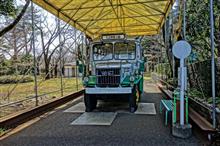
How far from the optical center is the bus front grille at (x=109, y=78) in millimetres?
7093

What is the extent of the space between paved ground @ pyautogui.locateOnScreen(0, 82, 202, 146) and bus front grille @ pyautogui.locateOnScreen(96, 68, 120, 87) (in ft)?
4.35

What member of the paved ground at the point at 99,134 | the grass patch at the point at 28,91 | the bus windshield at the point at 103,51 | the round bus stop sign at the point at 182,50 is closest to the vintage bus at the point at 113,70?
the bus windshield at the point at 103,51

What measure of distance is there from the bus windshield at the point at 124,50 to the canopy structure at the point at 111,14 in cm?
193

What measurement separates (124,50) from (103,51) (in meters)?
0.73

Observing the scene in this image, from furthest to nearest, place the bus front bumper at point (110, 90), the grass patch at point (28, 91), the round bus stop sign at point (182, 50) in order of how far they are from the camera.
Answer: the grass patch at point (28, 91) < the bus front bumper at point (110, 90) < the round bus stop sign at point (182, 50)

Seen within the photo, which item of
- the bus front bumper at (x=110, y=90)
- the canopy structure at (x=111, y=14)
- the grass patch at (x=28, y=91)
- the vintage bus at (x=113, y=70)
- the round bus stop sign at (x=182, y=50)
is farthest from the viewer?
the grass patch at (x=28, y=91)

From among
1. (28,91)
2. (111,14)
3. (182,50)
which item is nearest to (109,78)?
(182,50)

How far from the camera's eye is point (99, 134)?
481cm

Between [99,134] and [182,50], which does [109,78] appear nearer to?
[99,134]

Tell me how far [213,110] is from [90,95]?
3922 mm

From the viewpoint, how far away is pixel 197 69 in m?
7.37

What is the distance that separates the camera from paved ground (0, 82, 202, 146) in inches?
169

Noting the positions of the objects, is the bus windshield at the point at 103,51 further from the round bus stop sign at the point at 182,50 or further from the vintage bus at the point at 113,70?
the round bus stop sign at the point at 182,50

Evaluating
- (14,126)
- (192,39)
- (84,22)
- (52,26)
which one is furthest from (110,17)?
(52,26)
